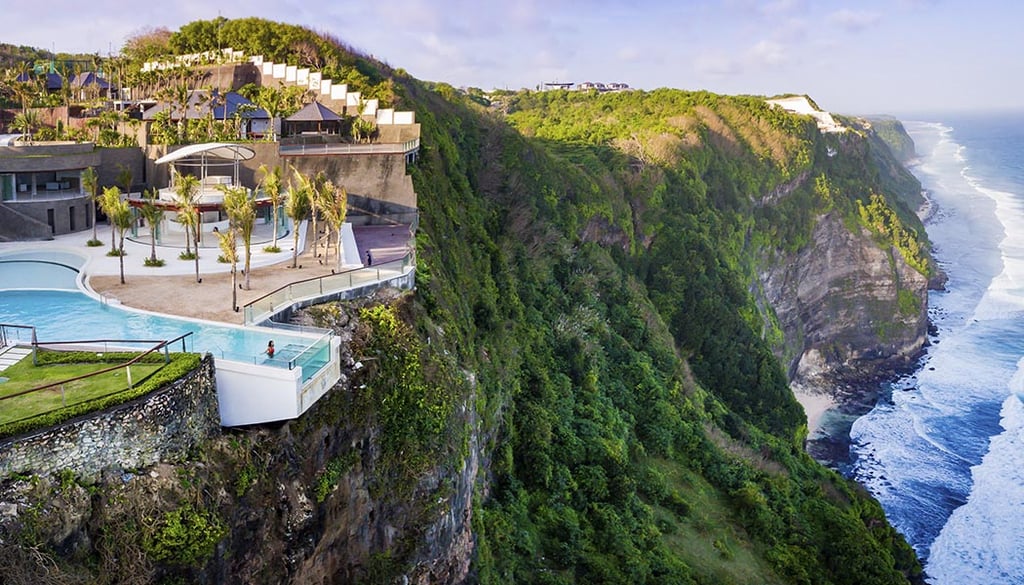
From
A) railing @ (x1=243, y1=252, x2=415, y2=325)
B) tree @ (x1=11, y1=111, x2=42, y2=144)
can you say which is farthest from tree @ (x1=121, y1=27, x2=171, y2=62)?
railing @ (x1=243, y1=252, x2=415, y2=325)

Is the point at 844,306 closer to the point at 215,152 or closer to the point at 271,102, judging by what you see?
the point at 271,102

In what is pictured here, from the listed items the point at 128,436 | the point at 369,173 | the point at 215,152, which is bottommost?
the point at 128,436

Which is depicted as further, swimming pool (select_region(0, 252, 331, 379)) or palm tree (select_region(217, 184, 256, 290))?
palm tree (select_region(217, 184, 256, 290))

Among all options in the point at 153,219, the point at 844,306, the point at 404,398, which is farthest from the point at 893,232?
the point at 404,398

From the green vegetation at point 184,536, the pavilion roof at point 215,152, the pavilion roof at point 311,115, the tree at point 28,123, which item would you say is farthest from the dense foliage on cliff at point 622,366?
the tree at point 28,123

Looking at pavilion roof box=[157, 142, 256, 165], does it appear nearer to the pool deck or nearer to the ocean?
the pool deck

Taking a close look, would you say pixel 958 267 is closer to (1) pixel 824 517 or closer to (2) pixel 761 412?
(2) pixel 761 412
